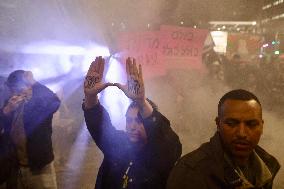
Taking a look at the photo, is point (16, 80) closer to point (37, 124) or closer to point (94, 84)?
point (37, 124)

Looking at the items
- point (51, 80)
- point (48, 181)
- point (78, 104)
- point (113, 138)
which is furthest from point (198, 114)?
point (113, 138)

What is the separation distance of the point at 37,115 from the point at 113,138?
116 centimetres

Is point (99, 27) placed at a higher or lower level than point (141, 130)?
higher

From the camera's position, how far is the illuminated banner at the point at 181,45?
18.1ft

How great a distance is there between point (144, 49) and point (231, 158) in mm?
3431

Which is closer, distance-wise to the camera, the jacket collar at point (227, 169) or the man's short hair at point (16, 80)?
the jacket collar at point (227, 169)

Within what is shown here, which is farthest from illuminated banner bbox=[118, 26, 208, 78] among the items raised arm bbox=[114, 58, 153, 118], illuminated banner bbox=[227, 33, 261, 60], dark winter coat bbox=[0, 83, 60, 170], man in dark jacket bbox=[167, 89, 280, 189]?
illuminated banner bbox=[227, 33, 261, 60]

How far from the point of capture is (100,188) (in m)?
2.38

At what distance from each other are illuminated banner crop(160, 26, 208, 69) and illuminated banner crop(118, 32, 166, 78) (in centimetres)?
14

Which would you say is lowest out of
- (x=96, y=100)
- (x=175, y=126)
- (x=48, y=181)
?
(x=175, y=126)

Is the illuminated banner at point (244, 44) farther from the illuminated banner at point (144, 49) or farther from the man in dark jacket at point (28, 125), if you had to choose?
the man in dark jacket at point (28, 125)

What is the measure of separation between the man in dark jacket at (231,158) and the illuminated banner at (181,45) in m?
3.52

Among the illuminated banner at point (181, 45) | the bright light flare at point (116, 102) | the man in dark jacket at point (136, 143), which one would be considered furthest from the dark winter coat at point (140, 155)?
the bright light flare at point (116, 102)

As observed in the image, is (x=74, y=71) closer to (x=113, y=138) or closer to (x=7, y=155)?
(x=7, y=155)
